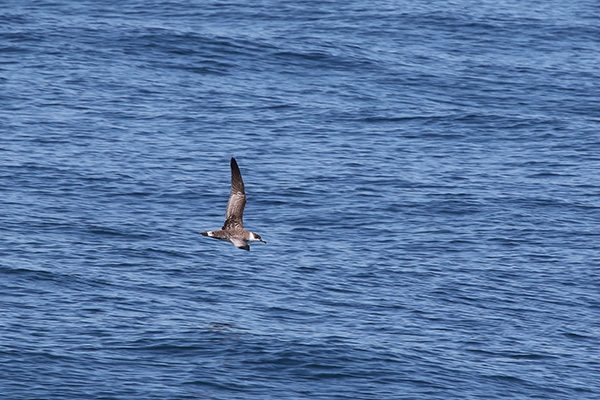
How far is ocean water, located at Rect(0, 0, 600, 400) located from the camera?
3419 cm

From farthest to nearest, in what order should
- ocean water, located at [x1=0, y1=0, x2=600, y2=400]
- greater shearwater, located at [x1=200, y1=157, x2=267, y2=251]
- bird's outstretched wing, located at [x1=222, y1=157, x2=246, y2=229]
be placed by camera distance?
ocean water, located at [x1=0, y1=0, x2=600, y2=400], bird's outstretched wing, located at [x1=222, y1=157, x2=246, y2=229], greater shearwater, located at [x1=200, y1=157, x2=267, y2=251]

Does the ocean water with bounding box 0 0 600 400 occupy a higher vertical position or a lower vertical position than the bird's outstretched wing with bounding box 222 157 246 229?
lower

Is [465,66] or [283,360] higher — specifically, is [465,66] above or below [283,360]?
above

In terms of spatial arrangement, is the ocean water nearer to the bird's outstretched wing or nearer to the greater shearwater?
the greater shearwater

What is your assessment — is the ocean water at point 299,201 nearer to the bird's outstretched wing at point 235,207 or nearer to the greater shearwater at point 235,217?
the greater shearwater at point 235,217

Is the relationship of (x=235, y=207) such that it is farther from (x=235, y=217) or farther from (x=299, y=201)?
(x=299, y=201)

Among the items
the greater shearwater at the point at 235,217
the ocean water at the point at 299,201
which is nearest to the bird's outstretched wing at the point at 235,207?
the greater shearwater at the point at 235,217

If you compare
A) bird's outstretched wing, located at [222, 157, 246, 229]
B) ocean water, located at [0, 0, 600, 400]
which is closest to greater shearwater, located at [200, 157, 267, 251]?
bird's outstretched wing, located at [222, 157, 246, 229]

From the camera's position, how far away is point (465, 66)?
70625 mm

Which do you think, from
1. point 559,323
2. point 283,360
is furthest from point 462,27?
point 283,360

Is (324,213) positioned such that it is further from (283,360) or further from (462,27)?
(462,27)

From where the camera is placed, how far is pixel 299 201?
4800cm

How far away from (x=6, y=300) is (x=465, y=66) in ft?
139

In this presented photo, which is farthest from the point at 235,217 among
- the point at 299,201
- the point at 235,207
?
the point at 299,201
